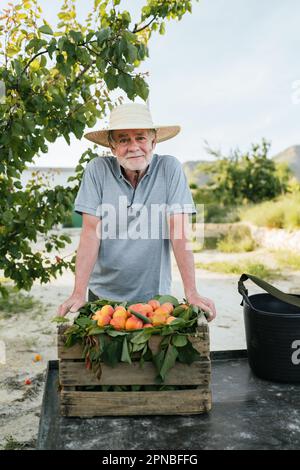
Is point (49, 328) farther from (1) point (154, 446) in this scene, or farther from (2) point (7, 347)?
(1) point (154, 446)

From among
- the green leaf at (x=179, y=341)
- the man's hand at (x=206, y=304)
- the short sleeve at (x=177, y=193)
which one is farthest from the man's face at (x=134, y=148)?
the green leaf at (x=179, y=341)

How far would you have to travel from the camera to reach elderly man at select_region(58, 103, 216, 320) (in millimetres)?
2389

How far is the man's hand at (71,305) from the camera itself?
1.89m

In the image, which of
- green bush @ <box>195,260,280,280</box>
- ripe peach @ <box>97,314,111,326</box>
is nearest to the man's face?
ripe peach @ <box>97,314,111,326</box>

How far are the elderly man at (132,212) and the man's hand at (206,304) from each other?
306 mm

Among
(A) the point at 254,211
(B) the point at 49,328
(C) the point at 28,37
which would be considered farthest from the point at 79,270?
(A) the point at 254,211

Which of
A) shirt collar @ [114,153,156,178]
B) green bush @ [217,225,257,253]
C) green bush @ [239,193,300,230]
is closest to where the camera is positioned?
shirt collar @ [114,153,156,178]

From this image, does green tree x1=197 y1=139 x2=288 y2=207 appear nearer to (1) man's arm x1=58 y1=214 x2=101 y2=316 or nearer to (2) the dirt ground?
(2) the dirt ground

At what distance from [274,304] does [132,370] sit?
831mm

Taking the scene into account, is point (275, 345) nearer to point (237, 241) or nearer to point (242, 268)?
point (242, 268)

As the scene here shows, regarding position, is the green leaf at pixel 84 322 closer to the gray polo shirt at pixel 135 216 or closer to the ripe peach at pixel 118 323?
the ripe peach at pixel 118 323

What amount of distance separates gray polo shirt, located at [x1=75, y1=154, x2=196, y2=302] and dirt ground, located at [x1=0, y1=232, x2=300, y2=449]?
1379 millimetres

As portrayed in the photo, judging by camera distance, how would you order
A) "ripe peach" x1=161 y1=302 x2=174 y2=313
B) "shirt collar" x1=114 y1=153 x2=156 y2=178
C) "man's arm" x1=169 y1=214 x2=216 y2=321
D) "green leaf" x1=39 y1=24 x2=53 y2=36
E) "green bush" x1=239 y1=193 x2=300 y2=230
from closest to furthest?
"ripe peach" x1=161 y1=302 x2=174 y2=313 < "man's arm" x1=169 y1=214 x2=216 y2=321 < "shirt collar" x1=114 y1=153 x2=156 y2=178 < "green leaf" x1=39 y1=24 x2=53 y2=36 < "green bush" x1=239 y1=193 x2=300 y2=230

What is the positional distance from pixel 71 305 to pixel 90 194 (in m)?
0.66
